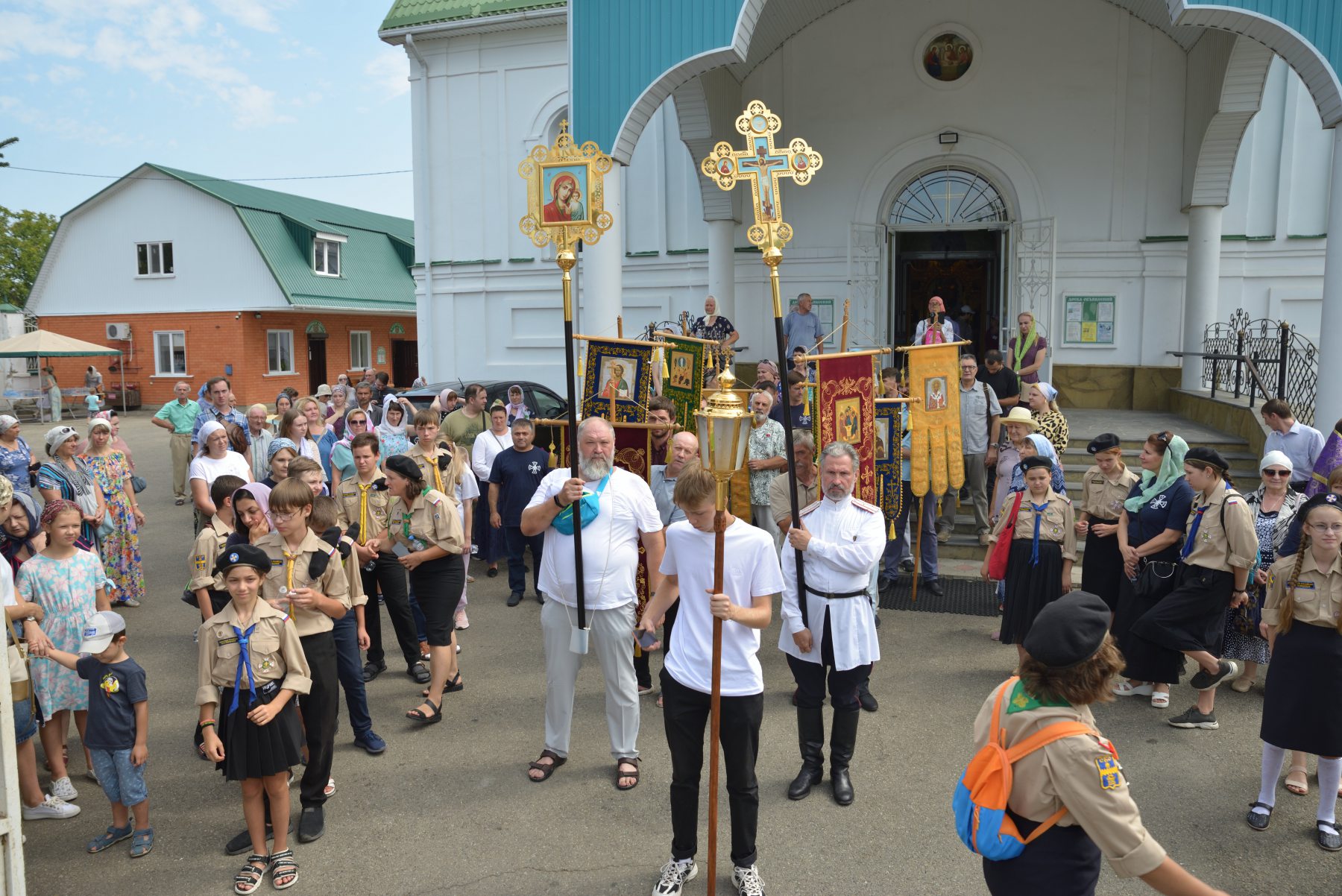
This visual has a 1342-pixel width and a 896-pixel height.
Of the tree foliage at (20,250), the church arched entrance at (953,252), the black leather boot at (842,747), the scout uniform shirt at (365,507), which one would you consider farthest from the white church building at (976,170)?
the tree foliage at (20,250)

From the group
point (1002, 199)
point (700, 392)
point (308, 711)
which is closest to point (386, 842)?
point (308, 711)

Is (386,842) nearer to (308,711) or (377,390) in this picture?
(308,711)

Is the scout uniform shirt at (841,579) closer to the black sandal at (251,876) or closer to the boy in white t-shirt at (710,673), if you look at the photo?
the boy in white t-shirt at (710,673)

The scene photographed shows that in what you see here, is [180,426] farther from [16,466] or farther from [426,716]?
[426,716]

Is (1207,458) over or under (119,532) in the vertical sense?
over

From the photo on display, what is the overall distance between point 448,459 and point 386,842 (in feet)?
12.2

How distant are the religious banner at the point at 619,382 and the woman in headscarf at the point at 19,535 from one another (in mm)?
3964

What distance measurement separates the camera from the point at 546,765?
5.39 metres

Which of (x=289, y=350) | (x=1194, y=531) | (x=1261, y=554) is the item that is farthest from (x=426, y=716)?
(x=289, y=350)

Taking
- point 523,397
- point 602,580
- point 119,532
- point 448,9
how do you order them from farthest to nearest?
point 448,9
point 523,397
point 119,532
point 602,580

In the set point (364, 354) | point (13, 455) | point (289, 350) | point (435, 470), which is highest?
point (289, 350)

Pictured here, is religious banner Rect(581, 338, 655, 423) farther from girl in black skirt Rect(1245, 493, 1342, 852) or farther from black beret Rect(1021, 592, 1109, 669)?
A: black beret Rect(1021, 592, 1109, 669)

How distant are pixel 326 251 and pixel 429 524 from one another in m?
29.0

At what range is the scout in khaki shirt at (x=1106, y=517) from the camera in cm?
667
